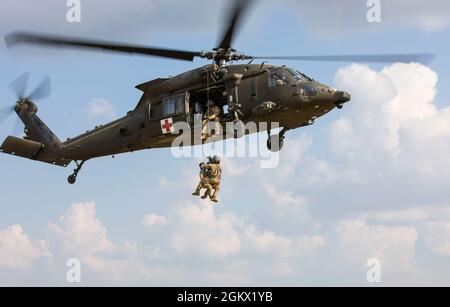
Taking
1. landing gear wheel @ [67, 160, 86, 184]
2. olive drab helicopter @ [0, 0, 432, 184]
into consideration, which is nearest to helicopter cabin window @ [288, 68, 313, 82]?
olive drab helicopter @ [0, 0, 432, 184]

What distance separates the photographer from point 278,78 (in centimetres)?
3091

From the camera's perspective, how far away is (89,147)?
115 feet

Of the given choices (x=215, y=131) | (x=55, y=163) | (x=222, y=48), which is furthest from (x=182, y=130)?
(x=55, y=163)

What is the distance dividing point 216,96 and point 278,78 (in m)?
2.74

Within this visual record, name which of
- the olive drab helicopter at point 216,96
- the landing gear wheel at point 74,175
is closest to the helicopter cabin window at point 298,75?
the olive drab helicopter at point 216,96

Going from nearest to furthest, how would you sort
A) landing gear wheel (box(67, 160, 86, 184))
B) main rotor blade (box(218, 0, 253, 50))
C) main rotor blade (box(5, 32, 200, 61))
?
main rotor blade (box(218, 0, 253, 50)) → main rotor blade (box(5, 32, 200, 61)) → landing gear wheel (box(67, 160, 86, 184))

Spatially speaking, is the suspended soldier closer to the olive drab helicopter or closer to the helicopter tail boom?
the olive drab helicopter

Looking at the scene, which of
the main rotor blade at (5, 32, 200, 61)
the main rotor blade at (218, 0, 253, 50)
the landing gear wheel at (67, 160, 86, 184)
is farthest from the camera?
the landing gear wheel at (67, 160, 86, 184)

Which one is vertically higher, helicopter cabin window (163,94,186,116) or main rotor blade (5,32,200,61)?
main rotor blade (5,32,200,61)

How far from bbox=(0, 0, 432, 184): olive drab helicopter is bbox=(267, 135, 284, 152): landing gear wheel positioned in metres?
0.03

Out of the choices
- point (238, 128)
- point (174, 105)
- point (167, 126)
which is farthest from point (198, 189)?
point (174, 105)

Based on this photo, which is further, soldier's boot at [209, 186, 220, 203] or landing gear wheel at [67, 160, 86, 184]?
landing gear wheel at [67, 160, 86, 184]

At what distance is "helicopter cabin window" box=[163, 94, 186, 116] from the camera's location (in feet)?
105
